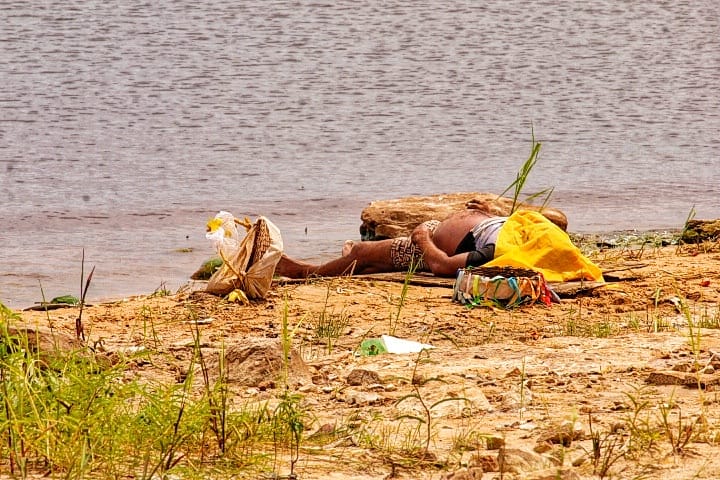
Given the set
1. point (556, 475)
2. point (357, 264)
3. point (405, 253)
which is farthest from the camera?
→ point (357, 264)

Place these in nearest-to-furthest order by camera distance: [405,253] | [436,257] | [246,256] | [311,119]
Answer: [246,256] → [436,257] → [405,253] → [311,119]

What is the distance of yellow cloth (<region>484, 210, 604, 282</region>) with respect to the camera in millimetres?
7004

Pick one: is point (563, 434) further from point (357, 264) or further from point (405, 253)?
point (357, 264)

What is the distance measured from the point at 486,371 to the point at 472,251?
107 inches

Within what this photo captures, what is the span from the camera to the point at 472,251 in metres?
7.25

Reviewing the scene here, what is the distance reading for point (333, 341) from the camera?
5500 millimetres

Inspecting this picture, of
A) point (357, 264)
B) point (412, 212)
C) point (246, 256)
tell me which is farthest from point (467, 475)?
point (412, 212)

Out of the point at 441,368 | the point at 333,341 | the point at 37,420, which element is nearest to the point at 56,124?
the point at 333,341

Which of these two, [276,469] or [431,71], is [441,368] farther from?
[431,71]

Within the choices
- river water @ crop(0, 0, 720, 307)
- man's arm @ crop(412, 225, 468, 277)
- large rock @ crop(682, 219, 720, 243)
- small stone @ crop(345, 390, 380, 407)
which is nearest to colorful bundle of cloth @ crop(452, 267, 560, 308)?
man's arm @ crop(412, 225, 468, 277)

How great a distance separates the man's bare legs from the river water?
3.30 ft

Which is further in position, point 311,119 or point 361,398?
point 311,119

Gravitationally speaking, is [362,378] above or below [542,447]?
below

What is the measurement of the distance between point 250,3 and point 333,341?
18.8 meters
